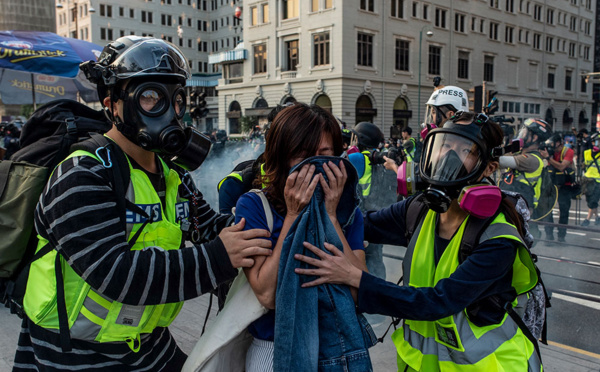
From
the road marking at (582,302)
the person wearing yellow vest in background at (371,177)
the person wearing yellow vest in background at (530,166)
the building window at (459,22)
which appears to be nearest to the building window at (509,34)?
the building window at (459,22)

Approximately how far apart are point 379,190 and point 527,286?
6.26m

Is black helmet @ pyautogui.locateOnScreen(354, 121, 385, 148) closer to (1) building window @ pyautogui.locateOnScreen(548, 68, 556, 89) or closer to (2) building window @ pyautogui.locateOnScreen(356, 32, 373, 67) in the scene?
(2) building window @ pyautogui.locateOnScreen(356, 32, 373, 67)

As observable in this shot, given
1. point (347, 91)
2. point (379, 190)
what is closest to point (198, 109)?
point (379, 190)

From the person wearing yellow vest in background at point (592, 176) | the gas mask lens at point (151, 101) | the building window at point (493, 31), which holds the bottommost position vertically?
the person wearing yellow vest in background at point (592, 176)

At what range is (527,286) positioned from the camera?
6.36 ft

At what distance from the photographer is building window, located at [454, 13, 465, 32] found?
4366 centimetres

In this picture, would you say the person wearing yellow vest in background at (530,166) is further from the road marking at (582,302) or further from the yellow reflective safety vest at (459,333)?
the yellow reflective safety vest at (459,333)

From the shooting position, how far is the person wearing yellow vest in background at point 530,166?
786cm

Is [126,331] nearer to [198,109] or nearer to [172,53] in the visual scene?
[172,53]

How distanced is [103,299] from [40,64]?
5.70 m

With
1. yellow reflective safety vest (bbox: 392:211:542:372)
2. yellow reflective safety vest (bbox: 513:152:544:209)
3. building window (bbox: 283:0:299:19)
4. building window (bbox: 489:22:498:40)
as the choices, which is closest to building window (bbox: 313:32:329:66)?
building window (bbox: 283:0:299:19)

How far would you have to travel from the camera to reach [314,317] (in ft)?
5.29

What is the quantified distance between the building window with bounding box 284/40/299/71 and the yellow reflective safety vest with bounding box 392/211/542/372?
40219 mm

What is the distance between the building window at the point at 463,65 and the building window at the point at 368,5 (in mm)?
10391
